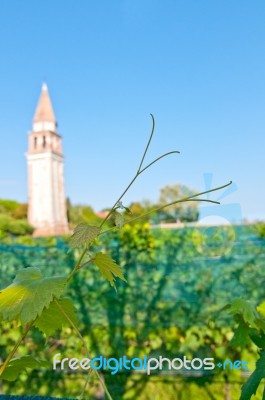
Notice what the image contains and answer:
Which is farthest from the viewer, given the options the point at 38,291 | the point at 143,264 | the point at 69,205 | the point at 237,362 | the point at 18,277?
the point at 69,205

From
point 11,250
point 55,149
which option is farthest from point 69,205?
point 11,250

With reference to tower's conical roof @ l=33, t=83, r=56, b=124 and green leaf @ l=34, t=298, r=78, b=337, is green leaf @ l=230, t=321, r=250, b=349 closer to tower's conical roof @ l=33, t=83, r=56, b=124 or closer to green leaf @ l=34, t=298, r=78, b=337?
green leaf @ l=34, t=298, r=78, b=337

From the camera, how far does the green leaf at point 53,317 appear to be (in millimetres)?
714

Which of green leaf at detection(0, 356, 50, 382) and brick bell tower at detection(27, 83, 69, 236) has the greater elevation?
brick bell tower at detection(27, 83, 69, 236)

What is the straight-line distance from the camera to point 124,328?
2.78 m

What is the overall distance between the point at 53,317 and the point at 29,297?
5.9 inches

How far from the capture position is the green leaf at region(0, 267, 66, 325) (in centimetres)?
57

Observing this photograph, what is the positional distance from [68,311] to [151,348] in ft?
6.97

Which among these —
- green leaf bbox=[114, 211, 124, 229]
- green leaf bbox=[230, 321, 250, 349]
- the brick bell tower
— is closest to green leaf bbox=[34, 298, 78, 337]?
Answer: green leaf bbox=[114, 211, 124, 229]

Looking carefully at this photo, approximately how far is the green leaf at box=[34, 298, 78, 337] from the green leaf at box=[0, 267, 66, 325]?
0.33 ft

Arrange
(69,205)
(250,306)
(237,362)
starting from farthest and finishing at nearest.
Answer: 1. (69,205)
2. (237,362)
3. (250,306)

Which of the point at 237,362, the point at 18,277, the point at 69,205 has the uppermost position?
the point at 69,205

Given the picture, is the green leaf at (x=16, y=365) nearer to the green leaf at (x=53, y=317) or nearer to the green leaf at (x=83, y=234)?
the green leaf at (x=53, y=317)

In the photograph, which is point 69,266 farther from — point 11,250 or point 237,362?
point 237,362
